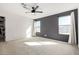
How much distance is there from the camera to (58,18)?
8.16m

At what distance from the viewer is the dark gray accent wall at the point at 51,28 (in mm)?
7827

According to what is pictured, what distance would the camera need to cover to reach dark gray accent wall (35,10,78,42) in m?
7.83

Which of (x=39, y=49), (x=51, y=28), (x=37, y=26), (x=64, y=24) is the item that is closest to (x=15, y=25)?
(x=51, y=28)

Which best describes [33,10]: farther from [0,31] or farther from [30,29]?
[30,29]

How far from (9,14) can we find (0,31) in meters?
1.80

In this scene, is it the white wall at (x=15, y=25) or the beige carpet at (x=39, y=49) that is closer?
the beige carpet at (x=39, y=49)

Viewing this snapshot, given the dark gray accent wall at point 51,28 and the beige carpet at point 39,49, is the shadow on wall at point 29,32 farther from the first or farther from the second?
the beige carpet at point 39,49


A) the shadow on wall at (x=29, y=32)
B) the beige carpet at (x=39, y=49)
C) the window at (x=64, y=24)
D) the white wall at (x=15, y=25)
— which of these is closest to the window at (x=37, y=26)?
the shadow on wall at (x=29, y=32)

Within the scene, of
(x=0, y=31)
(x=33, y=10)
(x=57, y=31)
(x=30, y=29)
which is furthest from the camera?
(x=30, y=29)

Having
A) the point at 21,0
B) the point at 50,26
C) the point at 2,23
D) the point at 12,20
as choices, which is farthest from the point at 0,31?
the point at 21,0

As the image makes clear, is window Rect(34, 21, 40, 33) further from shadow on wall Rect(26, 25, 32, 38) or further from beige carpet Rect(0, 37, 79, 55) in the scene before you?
beige carpet Rect(0, 37, 79, 55)

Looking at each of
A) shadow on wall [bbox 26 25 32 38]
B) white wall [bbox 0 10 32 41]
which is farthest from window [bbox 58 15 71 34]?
shadow on wall [bbox 26 25 32 38]

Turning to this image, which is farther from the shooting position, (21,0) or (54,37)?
(54,37)

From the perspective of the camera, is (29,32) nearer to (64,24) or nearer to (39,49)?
(64,24)
